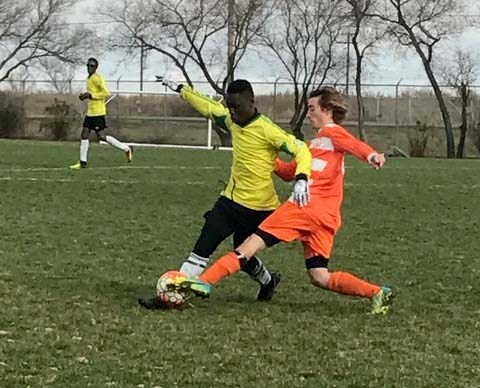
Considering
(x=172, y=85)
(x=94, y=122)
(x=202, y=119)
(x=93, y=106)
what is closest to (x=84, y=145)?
(x=94, y=122)

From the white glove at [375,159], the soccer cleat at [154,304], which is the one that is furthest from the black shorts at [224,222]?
the white glove at [375,159]

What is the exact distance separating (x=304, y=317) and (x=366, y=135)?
36616 mm

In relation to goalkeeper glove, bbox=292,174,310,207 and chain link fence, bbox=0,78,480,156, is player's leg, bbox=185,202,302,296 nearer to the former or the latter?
goalkeeper glove, bbox=292,174,310,207

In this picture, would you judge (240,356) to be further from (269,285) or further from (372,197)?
(372,197)

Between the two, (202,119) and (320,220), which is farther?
(202,119)

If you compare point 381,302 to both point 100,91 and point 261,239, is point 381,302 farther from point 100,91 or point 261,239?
point 100,91

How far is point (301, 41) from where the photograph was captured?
145 ft

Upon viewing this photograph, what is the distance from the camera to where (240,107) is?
6426 mm

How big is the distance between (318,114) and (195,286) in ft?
4.37

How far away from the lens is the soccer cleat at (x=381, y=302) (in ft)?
20.4

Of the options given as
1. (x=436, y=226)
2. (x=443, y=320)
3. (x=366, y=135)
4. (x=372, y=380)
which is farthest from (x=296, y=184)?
(x=366, y=135)

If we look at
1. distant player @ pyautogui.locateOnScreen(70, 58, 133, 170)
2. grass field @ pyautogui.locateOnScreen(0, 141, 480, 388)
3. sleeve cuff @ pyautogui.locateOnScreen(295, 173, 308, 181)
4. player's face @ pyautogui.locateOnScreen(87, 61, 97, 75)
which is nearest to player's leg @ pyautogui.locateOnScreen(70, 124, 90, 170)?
distant player @ pyautogui.locateOnScreen(70, 58, 133, 170)

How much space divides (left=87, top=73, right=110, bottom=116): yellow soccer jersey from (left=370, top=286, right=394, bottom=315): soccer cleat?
12.0 meters

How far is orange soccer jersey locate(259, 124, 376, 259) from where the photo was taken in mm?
6219
